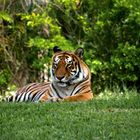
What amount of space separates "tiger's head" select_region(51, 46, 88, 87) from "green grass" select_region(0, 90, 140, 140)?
1.32m

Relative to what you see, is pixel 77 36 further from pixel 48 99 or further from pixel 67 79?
pixel 48 99

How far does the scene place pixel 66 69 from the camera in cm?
1067

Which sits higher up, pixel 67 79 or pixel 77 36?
pixel 77 36

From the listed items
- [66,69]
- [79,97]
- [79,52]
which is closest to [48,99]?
[79,97]

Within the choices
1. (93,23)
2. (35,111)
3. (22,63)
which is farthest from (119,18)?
(35,111)

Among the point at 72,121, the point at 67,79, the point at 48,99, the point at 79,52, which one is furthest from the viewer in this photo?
the point at 79,52

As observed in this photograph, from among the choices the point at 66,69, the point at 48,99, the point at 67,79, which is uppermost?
the point at 66,69

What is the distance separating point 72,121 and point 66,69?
3237mm

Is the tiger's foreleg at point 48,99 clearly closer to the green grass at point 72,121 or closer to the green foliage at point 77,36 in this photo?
the green grass at point 72,121

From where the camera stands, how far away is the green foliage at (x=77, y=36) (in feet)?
46.0

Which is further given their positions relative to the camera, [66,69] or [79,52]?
[79,52]

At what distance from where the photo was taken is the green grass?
6688 mm

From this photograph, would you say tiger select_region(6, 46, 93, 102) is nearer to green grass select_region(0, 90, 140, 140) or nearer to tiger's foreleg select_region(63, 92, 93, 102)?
tiger's foreleg select_region(63, 92, 93, 102)

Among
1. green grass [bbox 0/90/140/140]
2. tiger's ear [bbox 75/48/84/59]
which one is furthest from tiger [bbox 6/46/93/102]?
green grass [bbox 0/90/140/140]
